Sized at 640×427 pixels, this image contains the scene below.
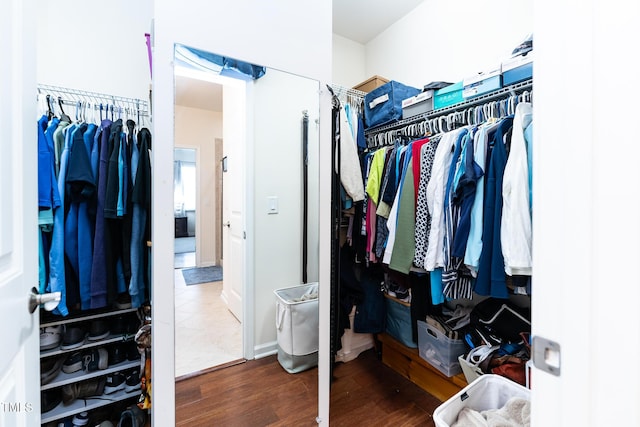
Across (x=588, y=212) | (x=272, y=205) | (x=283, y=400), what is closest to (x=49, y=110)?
(x=272, y=205)

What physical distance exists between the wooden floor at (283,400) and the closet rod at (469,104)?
5.55 feet

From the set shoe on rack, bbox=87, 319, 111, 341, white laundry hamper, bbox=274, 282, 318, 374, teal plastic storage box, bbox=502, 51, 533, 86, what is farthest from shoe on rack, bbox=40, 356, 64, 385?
teal plastic storage box, bbox=502, 51, 533, 86

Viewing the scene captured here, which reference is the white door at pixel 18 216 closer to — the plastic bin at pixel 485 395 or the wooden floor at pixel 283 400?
the wooden floor at pixel 283 400

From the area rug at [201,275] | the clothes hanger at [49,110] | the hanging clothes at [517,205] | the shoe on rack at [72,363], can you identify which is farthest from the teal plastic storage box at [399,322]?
the clothes hanger at [49,110]

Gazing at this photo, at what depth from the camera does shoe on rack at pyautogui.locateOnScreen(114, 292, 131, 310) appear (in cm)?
156

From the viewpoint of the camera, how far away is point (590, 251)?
41 cm

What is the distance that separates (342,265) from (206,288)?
104 centimetres

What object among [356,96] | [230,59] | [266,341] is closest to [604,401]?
[266,341]

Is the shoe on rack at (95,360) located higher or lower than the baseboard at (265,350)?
lower

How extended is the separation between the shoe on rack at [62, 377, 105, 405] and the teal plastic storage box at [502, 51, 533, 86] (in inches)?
105

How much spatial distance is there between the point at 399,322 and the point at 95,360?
73.5 inches

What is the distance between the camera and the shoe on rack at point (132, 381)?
1562 millimetres

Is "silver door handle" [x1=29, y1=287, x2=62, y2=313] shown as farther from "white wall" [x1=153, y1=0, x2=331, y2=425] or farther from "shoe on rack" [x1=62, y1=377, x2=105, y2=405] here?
"shoe on rack" [x1=62, y1=377, x2=105, y2=405]

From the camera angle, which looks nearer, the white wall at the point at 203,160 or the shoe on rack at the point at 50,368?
the white wall at the point at 203,160
